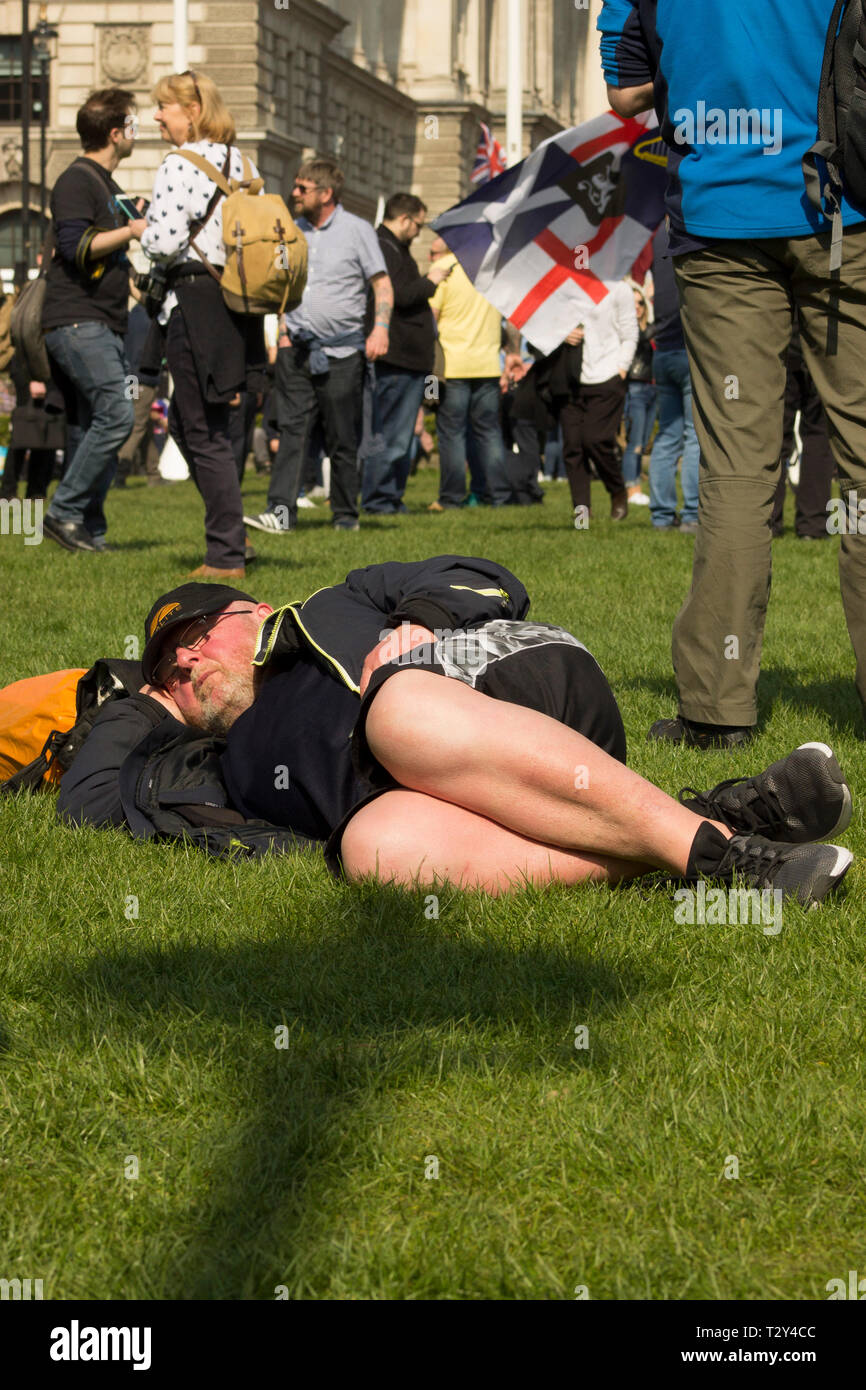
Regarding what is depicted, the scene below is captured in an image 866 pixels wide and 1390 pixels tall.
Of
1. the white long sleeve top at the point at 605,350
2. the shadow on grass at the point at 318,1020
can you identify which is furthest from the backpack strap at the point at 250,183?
the shadow on grass at the point at 318,1020

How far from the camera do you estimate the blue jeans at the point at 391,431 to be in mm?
14352

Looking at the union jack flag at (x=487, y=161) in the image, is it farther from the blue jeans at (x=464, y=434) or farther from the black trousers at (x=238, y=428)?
the black trousers at (x=238, y=428)

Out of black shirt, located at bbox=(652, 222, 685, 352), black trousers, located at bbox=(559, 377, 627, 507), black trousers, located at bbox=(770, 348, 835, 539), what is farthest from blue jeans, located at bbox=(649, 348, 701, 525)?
black trousers, located at bbox=(770, 348, 835, 539)

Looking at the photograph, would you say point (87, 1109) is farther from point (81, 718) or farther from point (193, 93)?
point (193, 93)

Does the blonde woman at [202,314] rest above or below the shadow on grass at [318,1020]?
above

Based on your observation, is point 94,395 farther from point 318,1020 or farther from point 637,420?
point 637,420

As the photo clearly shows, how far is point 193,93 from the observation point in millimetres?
8820

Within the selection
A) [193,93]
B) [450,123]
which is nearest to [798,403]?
[193,93]

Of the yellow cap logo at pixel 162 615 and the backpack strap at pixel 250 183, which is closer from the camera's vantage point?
the yellow cap logo at pixel 162 615

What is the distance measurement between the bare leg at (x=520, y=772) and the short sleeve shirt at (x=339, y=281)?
9.19 m

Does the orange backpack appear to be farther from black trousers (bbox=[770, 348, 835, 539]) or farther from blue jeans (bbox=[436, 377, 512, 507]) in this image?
blue jeans (bbox=[436, 377, 512, 507])

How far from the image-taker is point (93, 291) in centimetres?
1027
